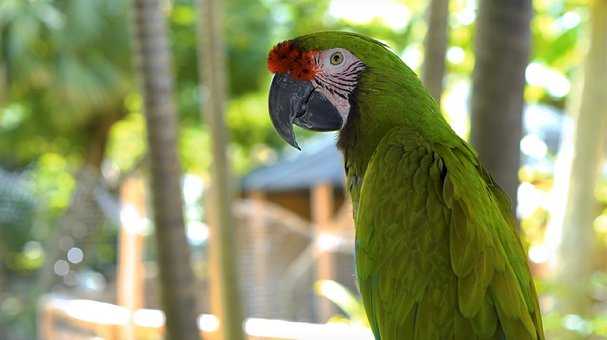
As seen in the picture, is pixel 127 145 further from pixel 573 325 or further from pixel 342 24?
pixel 573 325

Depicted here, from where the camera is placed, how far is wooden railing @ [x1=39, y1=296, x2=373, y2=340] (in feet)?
12.0

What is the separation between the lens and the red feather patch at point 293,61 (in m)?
1.58

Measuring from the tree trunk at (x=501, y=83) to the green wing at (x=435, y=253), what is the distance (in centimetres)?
52

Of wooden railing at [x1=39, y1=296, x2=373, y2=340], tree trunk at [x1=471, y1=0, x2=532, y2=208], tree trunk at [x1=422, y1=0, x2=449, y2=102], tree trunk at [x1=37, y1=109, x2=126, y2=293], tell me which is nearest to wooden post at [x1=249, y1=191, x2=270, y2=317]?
wooden railing at [x1=39, y1=296, x2=373, y2=340]

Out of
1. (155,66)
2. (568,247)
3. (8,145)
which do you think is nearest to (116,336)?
(155,66)

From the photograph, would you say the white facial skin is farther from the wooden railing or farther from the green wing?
the wooden railing

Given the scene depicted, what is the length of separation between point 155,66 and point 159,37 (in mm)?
119

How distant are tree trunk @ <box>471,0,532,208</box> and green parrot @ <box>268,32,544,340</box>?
1.41 feet

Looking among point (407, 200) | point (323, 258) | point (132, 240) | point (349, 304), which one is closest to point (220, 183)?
point (349, 304)

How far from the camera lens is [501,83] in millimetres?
2045

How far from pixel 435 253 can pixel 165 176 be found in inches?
67.9

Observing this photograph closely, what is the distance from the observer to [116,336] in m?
4.91

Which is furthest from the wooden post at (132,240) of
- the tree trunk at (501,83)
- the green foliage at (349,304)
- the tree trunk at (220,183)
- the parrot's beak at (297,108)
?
the parrot's beak at (297,108)

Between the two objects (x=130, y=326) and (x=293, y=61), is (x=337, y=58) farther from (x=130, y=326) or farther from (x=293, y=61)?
(x=130, y=326)
